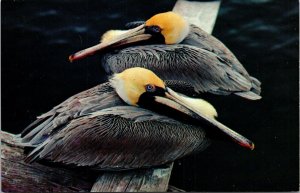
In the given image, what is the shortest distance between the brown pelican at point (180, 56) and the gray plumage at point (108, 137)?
781mm

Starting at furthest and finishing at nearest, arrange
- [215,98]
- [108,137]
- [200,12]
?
1. [200,12]
2. [215,98]
3. [108,137]


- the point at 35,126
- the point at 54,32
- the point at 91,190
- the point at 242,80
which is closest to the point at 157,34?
the point at 242,80

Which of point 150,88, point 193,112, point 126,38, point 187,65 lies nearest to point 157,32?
point 126,38

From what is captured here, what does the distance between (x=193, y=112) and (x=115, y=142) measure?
21.3 inches

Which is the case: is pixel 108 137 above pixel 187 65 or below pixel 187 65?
above

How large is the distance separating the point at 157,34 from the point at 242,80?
29.8 inches

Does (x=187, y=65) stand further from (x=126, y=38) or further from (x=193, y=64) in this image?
(x=126, y=38)

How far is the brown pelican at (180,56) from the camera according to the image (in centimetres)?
405

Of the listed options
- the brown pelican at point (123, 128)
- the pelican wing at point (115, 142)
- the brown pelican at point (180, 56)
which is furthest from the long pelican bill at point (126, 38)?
the pelican wing at point (115, 142)

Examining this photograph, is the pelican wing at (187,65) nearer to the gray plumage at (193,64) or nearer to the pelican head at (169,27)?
the gray plumage at (193,64)

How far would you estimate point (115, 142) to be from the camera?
10.5 ft

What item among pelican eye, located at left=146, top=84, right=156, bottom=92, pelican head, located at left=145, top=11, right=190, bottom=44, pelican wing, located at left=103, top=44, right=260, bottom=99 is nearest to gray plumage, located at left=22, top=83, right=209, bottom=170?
pelican eye, located at left=146, top=84, right=156, bottom=92

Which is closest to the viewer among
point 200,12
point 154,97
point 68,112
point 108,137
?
point 108,137

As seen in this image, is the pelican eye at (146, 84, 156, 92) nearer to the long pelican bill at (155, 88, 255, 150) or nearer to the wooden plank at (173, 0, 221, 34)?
the long pelican bill at (155, 88, 255, 150)
